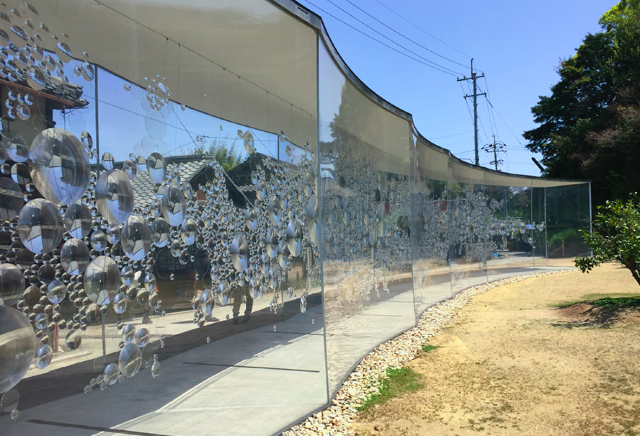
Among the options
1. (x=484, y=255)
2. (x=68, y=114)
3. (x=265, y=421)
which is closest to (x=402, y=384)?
(x=265, y=421)

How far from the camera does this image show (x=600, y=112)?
67.2ft

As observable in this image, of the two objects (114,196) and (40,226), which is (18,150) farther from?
(114,196)

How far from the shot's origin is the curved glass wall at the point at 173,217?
4.86ft

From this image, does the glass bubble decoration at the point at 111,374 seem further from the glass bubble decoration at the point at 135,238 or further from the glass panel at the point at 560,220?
the glass panel at the point at 560,220

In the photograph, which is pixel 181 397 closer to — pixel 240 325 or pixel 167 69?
pixel 240 325

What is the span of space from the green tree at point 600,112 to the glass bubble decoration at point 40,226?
762 inches

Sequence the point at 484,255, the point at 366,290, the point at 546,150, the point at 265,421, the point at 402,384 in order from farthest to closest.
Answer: the point at 546,150 < the point at 484,255 < the point at 366,290 < the point at 402,384 < the point at 265,421

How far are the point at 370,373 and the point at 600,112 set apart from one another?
20975 mm

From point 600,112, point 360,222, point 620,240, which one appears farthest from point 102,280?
point 600,112

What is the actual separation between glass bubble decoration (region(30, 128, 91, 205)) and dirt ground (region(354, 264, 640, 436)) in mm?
2262

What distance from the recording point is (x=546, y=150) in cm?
2553

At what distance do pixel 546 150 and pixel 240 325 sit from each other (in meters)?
26.5

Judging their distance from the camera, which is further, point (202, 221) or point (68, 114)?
point (202, 221)

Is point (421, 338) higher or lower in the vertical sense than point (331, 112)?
lower
